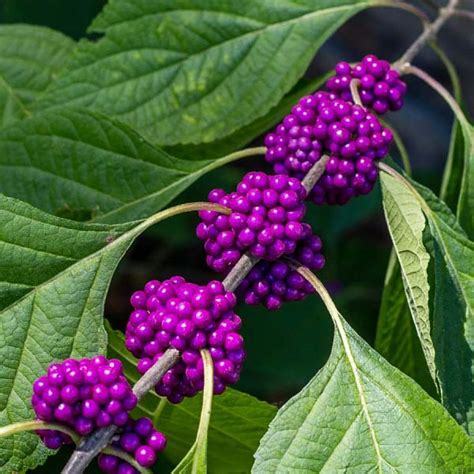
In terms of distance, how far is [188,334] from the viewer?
1456 mm

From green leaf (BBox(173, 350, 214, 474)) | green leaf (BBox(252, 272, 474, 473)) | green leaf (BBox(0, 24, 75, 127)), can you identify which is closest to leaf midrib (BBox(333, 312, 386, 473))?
green leaf (BBox(252, 272, 474, 473))

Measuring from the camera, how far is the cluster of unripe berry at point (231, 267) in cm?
140

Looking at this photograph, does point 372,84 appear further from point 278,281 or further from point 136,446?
point 136,446

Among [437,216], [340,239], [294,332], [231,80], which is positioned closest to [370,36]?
[340,239]

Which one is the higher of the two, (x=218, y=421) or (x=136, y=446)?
(x=136, y=446)

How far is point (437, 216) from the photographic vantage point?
1.79 m

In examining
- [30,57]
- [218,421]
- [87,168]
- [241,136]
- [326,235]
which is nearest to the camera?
[218,421]

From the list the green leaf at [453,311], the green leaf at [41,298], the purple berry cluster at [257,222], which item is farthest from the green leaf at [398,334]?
the green leaf at [41,298]

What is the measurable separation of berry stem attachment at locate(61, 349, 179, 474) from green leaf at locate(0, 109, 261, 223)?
51cm

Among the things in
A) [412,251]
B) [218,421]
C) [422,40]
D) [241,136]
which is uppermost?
[422,40]

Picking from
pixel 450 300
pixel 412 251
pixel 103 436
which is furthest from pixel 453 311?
pixel 103 436

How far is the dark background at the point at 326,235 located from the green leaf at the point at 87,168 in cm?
90

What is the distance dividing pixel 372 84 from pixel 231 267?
518 mm

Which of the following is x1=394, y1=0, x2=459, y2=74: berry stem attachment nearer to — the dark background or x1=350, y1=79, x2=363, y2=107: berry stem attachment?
x1=350, y1=79, x2=363, y2=107: berry stem attachment
